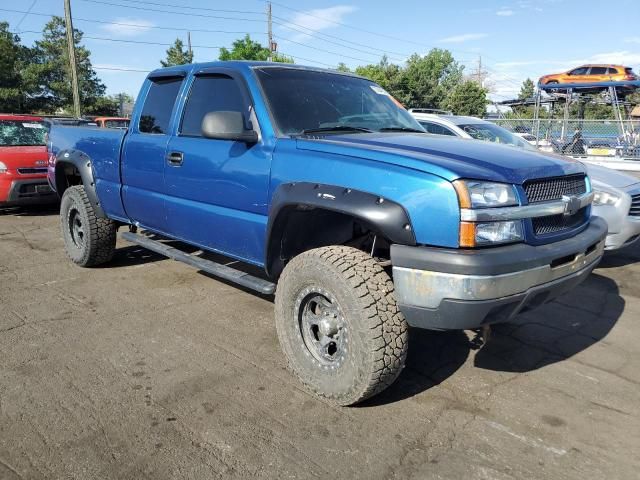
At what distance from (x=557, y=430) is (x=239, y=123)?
2.54 meters

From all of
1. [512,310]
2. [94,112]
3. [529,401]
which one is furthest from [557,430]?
[94,112]

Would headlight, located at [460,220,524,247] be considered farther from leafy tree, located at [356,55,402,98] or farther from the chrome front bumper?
leafy tree, located at [356,55,402,98]

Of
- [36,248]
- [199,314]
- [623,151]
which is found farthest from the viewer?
[623,151]

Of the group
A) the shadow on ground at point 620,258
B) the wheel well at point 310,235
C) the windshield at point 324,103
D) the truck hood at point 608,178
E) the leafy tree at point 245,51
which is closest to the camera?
the wheel well at point 310,235

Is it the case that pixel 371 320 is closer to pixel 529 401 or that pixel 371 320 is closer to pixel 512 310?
pixel 512 310

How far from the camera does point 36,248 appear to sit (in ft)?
21.6

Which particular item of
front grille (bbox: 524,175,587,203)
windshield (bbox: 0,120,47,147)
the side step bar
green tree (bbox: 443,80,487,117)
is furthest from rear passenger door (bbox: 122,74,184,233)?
green tree (bbox: 443,80,487,117)

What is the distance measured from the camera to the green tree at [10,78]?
1647 inches

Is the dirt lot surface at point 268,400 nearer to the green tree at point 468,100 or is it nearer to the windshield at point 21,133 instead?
the windshield at point 21,133

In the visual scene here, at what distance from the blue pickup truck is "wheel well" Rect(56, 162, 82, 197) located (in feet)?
5.25

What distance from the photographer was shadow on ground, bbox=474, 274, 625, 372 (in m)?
3.60

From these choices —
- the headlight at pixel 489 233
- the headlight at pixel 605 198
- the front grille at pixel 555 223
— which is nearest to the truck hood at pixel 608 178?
the headlight at pixel 605 198

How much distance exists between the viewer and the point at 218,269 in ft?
12.6

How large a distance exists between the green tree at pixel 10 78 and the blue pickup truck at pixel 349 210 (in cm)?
4609
